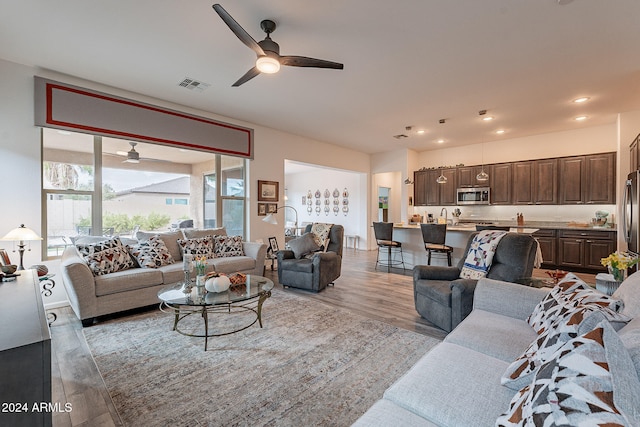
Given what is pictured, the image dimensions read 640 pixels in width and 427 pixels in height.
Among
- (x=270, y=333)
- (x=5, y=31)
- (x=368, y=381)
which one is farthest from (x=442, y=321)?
(x=5, y=31)

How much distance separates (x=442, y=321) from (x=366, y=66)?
2914 millimetres

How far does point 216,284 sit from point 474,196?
6546mm

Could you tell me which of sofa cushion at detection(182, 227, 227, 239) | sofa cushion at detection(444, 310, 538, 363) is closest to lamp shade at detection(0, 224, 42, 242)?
sofa cushion at detection(182, 227, 227, 239)

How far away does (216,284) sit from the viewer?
2.74 metres

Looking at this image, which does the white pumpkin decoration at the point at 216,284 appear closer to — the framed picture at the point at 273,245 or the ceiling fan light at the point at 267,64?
the ceiling fan light at the point at 267,64

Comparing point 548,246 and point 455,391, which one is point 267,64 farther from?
point 548,246

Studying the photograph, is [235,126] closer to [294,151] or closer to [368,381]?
[294,151]

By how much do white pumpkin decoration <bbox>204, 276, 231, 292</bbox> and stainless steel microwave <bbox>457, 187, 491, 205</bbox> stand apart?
6405 millimetres

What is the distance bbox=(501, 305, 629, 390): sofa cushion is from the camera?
1.11 metres

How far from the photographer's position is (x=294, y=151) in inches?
251

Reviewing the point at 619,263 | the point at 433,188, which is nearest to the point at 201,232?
the point at 619,263

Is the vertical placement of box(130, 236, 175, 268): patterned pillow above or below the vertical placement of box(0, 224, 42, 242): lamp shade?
below

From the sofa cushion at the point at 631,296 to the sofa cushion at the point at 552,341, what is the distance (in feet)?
0.39

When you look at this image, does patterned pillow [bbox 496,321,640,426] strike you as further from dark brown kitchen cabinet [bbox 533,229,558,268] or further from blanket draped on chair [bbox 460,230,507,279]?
dark brown kitchen cabinet [bbox 533,229,558,268]
